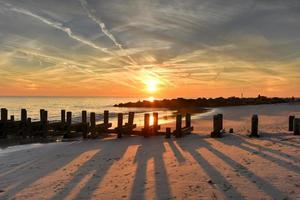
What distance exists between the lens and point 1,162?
12531 millimetres

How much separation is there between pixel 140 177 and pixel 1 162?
6.27m

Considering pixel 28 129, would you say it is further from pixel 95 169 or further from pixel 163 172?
pixel 163 172

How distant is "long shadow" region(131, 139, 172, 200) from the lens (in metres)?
7.64

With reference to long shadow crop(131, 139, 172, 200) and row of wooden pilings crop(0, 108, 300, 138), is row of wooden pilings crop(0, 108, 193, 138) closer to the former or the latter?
row of wooden pilings crop(0, 108, 300, 138)

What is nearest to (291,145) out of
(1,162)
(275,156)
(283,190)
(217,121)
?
(275,156)

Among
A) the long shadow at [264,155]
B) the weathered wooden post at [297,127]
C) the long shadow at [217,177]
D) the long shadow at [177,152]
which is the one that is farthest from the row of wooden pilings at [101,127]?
the long shadow at [217,177]

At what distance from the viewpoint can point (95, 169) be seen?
1038cm

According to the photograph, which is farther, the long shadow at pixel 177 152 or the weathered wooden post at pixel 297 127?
the weathered wooden post at pixel 297 127

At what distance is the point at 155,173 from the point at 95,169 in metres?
2.09

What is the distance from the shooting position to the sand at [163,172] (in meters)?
7.64

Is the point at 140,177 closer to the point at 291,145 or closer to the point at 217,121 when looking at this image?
the point at 291,145

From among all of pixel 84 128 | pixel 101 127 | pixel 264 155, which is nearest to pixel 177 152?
pixel 264 155

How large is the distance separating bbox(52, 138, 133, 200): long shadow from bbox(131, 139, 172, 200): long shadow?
0.90 m

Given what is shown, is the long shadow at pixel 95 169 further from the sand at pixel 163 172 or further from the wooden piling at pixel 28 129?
the wooden piling at pixel 28 129
